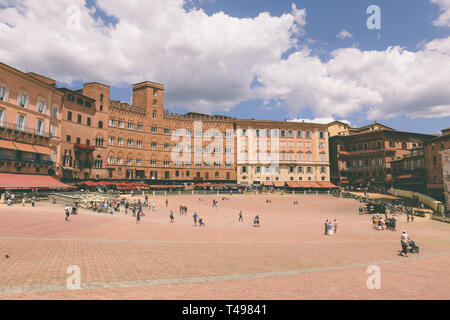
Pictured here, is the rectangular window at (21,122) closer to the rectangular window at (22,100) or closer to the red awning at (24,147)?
the rectangular window at (22,100)

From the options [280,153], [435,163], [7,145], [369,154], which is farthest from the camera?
[280,153]

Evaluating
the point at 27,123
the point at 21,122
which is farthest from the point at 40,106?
the point at 21,122

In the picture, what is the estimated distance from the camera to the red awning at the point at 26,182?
39.9m

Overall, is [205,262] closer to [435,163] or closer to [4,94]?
[4,94]

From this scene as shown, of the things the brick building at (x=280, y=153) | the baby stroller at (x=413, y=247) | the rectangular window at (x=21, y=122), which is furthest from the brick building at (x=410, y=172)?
the rectangular window at (x=21, y=122)

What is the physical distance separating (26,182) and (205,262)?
41.0m

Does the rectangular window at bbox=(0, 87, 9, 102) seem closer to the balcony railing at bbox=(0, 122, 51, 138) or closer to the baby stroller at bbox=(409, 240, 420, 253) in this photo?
the balcony railing at bbox=(0, 122, 51, 138)

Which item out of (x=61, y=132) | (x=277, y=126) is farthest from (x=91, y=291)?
(x=277, y=126)

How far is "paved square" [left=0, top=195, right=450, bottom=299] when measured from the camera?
10.6 meters

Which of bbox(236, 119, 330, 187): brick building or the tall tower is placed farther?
bbox(236, 119, 330, 187): brick building

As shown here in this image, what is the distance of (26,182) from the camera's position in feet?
142

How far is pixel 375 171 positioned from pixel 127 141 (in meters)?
63.9

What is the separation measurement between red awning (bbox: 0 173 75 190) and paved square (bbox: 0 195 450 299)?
16.9m

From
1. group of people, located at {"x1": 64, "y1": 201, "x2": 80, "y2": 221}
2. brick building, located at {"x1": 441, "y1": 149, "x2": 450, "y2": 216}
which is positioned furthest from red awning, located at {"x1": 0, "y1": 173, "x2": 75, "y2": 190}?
brick building, located at {"x1": 441, "y1": 149, "x2": 450, "y2": 216}
